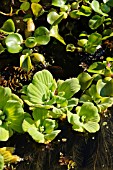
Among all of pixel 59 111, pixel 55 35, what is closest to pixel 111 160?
pixel 59 111

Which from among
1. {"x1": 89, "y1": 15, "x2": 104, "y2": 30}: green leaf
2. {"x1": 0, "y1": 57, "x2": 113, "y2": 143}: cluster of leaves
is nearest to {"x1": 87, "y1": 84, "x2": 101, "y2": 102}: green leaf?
{"x1": 0, "y1": 57, "x2": 113, "y2": 143}: cluster of leaves

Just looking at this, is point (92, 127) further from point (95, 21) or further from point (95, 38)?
point (95, 21)

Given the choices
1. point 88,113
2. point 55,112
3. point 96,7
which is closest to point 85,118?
point 88,113

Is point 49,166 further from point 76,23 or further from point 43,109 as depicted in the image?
point 76,23

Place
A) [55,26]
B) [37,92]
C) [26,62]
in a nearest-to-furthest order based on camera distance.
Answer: [37,92], [26,62], [55,26]

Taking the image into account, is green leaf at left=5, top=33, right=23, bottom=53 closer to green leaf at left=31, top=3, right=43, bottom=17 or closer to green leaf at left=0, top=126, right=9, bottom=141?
green leaf at left=31, top=3, right=43, bottom=17

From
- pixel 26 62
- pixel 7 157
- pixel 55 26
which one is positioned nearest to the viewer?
pixel 7 157

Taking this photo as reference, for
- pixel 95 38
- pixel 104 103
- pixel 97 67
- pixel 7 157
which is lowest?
pixel 7 157

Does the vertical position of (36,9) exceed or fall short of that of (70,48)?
it exceeds it
